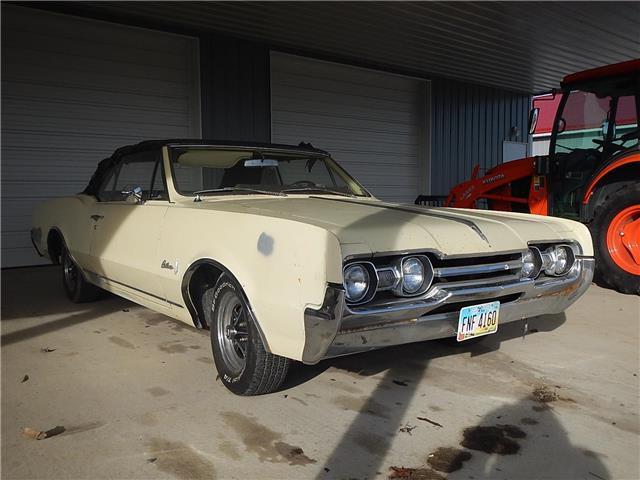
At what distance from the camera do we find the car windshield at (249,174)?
3.95m

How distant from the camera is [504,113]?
1462 centimetres

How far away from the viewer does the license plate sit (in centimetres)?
282

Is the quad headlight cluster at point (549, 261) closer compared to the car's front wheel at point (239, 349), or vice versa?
the car's front wheel at point (239, 349)

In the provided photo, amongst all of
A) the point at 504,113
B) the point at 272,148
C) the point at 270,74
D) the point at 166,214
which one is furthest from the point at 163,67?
the point at 504,113

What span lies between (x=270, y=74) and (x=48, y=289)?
5.85 m

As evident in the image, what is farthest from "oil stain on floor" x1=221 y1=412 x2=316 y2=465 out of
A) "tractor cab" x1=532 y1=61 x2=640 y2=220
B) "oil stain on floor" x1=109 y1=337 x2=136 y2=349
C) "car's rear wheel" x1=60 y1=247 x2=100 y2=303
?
"tractor cab" x1=532 y1=61 x2=640 y2=220

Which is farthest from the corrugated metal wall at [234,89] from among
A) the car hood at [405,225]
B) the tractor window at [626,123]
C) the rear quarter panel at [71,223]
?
the car hood at [405,225]

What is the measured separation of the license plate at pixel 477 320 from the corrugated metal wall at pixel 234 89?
24.2 ft

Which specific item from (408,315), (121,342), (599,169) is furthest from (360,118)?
(408,315)

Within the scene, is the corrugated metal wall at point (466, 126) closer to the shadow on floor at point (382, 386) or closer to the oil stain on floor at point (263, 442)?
the shadow on floor at point (382, 386)

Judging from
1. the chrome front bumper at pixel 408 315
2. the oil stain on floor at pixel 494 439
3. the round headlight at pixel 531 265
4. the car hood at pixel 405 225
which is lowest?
the oil stain on floor at pixel 494 439

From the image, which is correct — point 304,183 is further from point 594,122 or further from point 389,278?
point 594,122

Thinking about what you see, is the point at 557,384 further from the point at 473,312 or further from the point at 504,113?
the point at 504,113

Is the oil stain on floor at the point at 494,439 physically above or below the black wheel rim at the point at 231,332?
below
